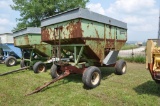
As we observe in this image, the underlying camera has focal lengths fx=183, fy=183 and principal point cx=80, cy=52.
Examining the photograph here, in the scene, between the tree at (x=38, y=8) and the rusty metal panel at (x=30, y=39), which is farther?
the tree at (x=38, y=8)

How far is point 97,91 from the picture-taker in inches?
239

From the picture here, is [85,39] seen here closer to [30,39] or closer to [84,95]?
[84,95]

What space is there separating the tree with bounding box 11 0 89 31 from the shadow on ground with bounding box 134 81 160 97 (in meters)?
16.6

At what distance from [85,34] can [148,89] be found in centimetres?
287

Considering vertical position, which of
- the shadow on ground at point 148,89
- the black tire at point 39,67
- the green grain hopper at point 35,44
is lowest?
the shadow on ground at point 148,89

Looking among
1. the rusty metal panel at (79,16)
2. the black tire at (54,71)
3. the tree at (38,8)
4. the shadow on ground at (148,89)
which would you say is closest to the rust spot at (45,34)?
the rusty metal panel at (79,16)

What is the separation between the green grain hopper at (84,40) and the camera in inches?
258

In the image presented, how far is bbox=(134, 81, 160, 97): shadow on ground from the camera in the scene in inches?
226

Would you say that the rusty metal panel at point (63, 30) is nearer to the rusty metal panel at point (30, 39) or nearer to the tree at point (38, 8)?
the rusty metal panel at point (30, 39)

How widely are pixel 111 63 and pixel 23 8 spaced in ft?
57.2

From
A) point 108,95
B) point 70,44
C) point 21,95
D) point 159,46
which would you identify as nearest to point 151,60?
point 159,46

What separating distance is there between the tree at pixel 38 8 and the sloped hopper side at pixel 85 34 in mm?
13823

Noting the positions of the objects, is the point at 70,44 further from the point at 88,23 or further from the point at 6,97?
the point at 6,97

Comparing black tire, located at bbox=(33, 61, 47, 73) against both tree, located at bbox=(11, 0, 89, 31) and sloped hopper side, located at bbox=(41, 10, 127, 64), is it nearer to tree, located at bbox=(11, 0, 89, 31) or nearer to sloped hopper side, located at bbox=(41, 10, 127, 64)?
sloped hopper side, located at bbox=(41, 10, 127, 64)
